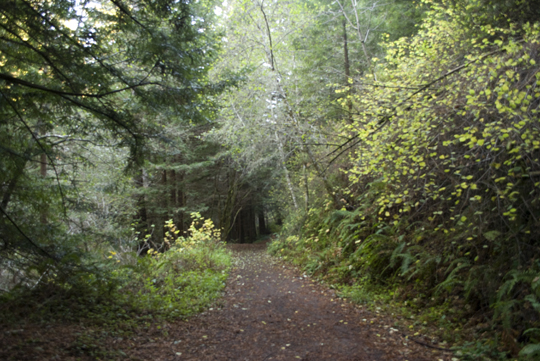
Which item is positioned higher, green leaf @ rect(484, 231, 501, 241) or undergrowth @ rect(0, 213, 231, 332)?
green leaf @ rect(484, 231, 501, 241)

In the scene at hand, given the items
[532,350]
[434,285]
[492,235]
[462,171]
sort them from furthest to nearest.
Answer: [434,285]
[462,171]
[492,235]
[532,350]

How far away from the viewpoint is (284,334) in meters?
4.97

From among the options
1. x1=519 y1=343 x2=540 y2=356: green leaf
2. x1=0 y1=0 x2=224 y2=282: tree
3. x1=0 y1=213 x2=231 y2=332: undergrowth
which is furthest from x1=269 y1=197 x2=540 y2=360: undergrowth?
x1=0 y1=0 x2=224 y2=282: tree

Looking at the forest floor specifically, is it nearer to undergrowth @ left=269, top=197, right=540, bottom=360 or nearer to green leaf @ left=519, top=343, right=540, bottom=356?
undergrowth @ left=269, top=197, right=540, bottom=360

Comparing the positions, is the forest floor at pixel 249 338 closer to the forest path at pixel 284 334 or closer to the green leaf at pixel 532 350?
the forest path at pixel 284 334

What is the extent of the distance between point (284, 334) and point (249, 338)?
53cm

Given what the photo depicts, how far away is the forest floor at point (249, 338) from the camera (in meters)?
3.69

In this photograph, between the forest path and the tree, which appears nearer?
the tree

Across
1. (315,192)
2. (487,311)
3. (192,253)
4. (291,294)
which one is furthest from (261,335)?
(315,192)

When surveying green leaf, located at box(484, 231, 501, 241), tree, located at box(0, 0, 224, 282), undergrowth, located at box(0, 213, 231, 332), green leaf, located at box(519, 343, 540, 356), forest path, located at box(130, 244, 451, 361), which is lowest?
forest path, located at box(130, 244, 451, 361)

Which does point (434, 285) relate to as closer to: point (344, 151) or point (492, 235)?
point (492, 235)

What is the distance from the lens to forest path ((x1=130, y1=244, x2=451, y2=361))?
4.17 meters

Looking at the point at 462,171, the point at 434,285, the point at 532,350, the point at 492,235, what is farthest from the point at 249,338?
the point at 462,171

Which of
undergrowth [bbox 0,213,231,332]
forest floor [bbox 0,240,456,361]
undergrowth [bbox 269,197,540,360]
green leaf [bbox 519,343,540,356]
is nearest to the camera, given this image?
green leaf [bbox 519,343,540,356]
